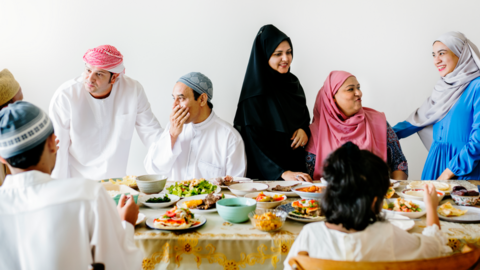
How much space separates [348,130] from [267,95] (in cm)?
75

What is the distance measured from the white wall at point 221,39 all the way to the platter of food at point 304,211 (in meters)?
2.27

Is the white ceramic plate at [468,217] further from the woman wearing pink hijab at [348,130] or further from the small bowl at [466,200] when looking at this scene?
the woman wearing pink hijab at [348,130]

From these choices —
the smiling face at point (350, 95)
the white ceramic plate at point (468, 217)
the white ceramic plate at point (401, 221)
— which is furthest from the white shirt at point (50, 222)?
the smiling face at point (350, 95)

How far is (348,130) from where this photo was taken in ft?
9.74

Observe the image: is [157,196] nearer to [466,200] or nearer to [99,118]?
[99,118]

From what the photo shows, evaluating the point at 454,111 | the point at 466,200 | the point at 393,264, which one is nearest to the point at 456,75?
the point at 454,111

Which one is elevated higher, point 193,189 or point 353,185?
point 353,185

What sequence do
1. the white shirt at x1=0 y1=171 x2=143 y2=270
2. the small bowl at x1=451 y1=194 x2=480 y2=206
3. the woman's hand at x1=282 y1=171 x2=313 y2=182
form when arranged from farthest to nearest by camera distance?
the woman's hand at x1=282 y1=171 x2=313 y2=182 → the small bowl at x1=451 y1=194 x2=480 y2=206 → the white shirt at x1=0 y1=171 x2=143 y2=270

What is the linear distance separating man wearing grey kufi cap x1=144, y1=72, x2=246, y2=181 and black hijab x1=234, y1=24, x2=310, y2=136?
0.79ft

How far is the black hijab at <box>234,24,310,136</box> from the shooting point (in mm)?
2949

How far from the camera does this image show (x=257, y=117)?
9.64 ft

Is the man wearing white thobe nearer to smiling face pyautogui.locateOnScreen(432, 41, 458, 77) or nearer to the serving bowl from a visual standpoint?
the serving bowl

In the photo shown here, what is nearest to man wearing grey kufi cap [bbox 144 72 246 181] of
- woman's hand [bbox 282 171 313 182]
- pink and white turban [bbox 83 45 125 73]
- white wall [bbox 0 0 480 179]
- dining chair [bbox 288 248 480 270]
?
woman's hand [bbox 282 171 313 182]

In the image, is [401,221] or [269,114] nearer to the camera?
[401,221]
